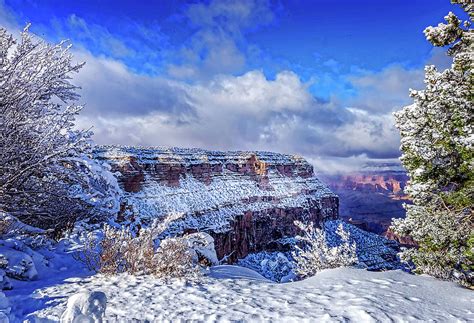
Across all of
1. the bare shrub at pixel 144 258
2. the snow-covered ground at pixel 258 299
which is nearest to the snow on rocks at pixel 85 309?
the snow-covered ground at pixel 258 299

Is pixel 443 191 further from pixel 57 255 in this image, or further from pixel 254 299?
pixel 57 255

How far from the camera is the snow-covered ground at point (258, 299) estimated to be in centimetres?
524

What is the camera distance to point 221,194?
46.3m

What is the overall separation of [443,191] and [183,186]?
36249 millimetres

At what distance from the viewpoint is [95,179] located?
39.9 ft

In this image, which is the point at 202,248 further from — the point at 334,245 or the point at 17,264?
the point at 334,245

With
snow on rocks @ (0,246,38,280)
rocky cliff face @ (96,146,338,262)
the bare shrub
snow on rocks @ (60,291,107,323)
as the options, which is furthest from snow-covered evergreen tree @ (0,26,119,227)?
rocky cliff face @ (96,146,338,262)

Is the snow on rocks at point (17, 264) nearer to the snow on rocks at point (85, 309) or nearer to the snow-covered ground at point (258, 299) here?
the snow-covered ground at point (258, 299)

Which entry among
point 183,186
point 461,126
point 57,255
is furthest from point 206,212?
point 461,126

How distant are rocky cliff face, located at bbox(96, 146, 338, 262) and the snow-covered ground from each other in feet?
61.1

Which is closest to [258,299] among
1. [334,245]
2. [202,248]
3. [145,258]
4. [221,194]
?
[145,258]

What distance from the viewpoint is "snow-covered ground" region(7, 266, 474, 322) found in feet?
17.2

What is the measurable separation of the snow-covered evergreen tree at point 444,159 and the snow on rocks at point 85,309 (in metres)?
8.39

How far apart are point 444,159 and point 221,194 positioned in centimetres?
3809
